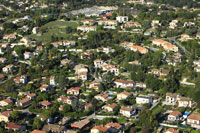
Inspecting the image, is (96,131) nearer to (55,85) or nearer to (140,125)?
(140,125)

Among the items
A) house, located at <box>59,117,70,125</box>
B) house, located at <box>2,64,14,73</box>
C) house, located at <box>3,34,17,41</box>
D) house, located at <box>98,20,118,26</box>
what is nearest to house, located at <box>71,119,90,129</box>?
house, located at <box>59,117,70,125</box>

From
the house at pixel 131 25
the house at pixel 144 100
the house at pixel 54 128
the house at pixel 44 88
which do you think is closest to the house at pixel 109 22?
the house at pixel 131 25

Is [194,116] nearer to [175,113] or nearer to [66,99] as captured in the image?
[175,113]

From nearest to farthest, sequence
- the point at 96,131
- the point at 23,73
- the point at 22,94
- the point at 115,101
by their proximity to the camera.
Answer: the point at 96,131, the point at 115,101, the point at 22,94, the point at 23,73

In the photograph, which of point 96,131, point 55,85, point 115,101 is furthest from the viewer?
point 55,85

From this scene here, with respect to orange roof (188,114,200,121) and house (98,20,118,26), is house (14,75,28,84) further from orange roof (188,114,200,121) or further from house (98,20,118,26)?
house (98,20,118,26)

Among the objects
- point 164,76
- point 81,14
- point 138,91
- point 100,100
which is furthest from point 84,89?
point 81,14

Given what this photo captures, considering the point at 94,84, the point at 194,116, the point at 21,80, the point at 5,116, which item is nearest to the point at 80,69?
the point at 94,84

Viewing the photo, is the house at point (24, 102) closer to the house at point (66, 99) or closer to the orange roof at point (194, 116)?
the house at point (66, 99)
